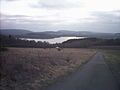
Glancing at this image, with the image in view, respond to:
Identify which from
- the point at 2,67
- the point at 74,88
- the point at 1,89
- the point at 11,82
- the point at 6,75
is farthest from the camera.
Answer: the point at 2,67

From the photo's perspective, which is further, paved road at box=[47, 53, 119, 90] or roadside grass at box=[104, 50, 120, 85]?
roadside grass at box=[104, 50, 120, 85]

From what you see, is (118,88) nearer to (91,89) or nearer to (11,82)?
(91,89)

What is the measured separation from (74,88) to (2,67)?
5.30 m

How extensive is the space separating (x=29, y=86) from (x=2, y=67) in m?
3.60

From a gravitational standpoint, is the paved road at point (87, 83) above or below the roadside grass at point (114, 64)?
above

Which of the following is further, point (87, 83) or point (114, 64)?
point (114, 64)

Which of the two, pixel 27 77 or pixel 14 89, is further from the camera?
pixel 27 77

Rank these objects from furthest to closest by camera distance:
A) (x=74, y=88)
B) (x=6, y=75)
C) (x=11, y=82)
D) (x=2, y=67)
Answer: (x=2, y=67), (x=6, y=75), (x=11, y=82), (x=74, y=88)

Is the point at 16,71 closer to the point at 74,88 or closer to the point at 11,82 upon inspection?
the point at 11,82

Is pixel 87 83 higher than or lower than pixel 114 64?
higher

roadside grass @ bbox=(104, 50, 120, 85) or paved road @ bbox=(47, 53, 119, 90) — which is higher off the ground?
paved road @ bbox=(47, 53, 119, 90)

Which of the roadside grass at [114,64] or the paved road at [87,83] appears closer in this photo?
the paved road at [87,83]

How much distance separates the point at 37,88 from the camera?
38.9ft

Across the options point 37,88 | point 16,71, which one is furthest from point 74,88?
point 16,71
